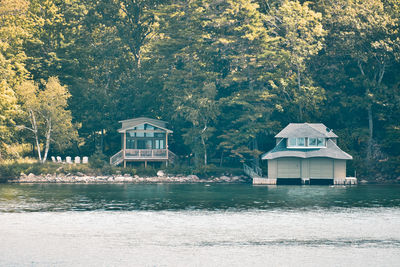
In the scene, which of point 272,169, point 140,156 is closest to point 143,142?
point 140,156

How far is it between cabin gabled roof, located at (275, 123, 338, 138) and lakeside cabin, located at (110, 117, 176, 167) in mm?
14804

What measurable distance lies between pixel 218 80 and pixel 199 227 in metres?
40.1

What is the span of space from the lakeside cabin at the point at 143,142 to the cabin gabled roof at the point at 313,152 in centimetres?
1413

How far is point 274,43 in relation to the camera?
2899 inches

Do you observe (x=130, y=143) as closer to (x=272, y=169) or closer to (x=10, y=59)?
(x=10, y=59)

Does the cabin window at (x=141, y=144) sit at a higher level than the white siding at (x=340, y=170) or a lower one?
higher

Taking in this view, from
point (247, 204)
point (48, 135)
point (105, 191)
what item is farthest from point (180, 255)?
point (48, 135)

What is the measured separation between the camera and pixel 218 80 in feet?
254

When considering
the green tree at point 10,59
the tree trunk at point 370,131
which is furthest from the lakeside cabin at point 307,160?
the green tree at point 10,59

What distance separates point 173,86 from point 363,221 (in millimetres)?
39838

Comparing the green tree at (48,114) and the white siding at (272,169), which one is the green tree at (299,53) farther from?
the green tree at (48,114)

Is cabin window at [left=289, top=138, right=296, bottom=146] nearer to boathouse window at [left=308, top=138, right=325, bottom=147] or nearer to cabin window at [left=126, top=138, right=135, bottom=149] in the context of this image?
boathouse window at [left=308, top=138, right=325, bottom=147]

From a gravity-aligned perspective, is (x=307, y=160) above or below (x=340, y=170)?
above

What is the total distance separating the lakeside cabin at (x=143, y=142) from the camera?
74438 mm
